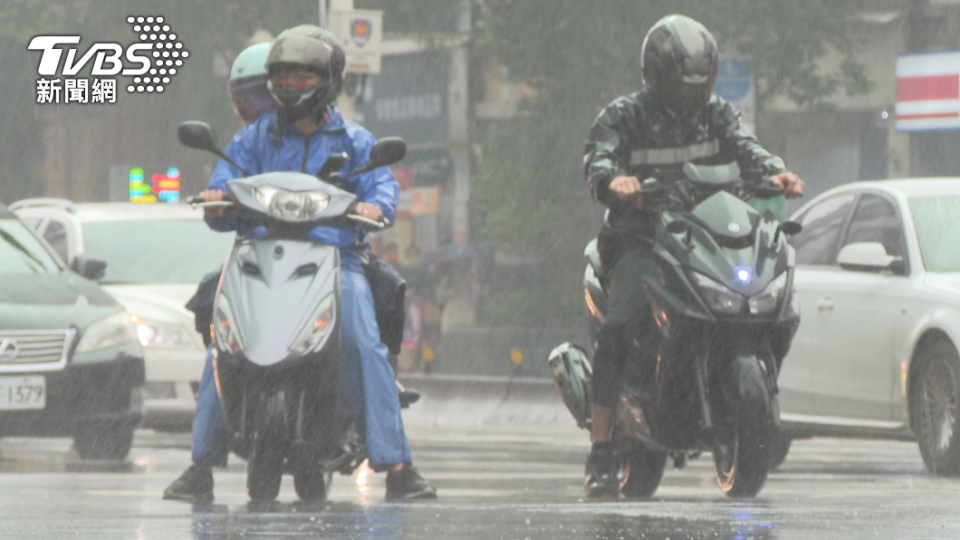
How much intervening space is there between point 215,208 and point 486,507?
1461 mm

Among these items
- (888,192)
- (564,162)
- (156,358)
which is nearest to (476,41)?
(564,162)

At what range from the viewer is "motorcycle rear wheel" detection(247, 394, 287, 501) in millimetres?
6453

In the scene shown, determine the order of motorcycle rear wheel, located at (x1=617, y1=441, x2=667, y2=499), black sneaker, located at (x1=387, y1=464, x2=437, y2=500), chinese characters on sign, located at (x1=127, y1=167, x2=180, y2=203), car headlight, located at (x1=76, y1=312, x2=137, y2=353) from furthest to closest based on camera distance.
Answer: chinese characters on sign, located at (x1=127, y1=167, x2=180, y2=203) → car headlight, located at (x1=76, y1=312, x2=137, y2=353) → motorcycle rear wheel, located at (x1=617, y1=441, x2=667, y2=499) → black sneaker, located at (x1=387, y1=464, x2=437, y2=500)

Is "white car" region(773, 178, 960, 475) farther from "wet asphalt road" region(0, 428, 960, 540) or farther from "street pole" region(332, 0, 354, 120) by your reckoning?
"street pole" region(332, 0, 354, 120)

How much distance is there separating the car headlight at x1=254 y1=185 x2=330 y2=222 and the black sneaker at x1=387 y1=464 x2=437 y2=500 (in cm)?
97

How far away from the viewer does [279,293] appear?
6641mm

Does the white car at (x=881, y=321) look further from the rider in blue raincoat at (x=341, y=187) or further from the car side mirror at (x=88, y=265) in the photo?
the car side mirror at (x=88, y=265)

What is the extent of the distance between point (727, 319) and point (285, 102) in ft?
5.67

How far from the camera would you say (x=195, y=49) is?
31.6m

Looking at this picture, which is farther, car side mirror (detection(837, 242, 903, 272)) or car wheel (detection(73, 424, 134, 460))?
car wheel (detection(73, 424, 134, 460))

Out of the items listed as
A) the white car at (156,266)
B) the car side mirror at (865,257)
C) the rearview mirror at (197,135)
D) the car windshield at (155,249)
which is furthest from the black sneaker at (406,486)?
the car windshield at (155,249)

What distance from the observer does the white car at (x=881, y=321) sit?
9867 mm

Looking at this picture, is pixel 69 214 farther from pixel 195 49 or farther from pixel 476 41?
pixel 195 49

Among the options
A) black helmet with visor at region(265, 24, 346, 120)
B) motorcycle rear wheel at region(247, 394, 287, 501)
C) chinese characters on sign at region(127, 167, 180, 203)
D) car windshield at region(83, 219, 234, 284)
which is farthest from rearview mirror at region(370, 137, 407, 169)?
chinese characters on sign at region(127, 167, 180, 203)
